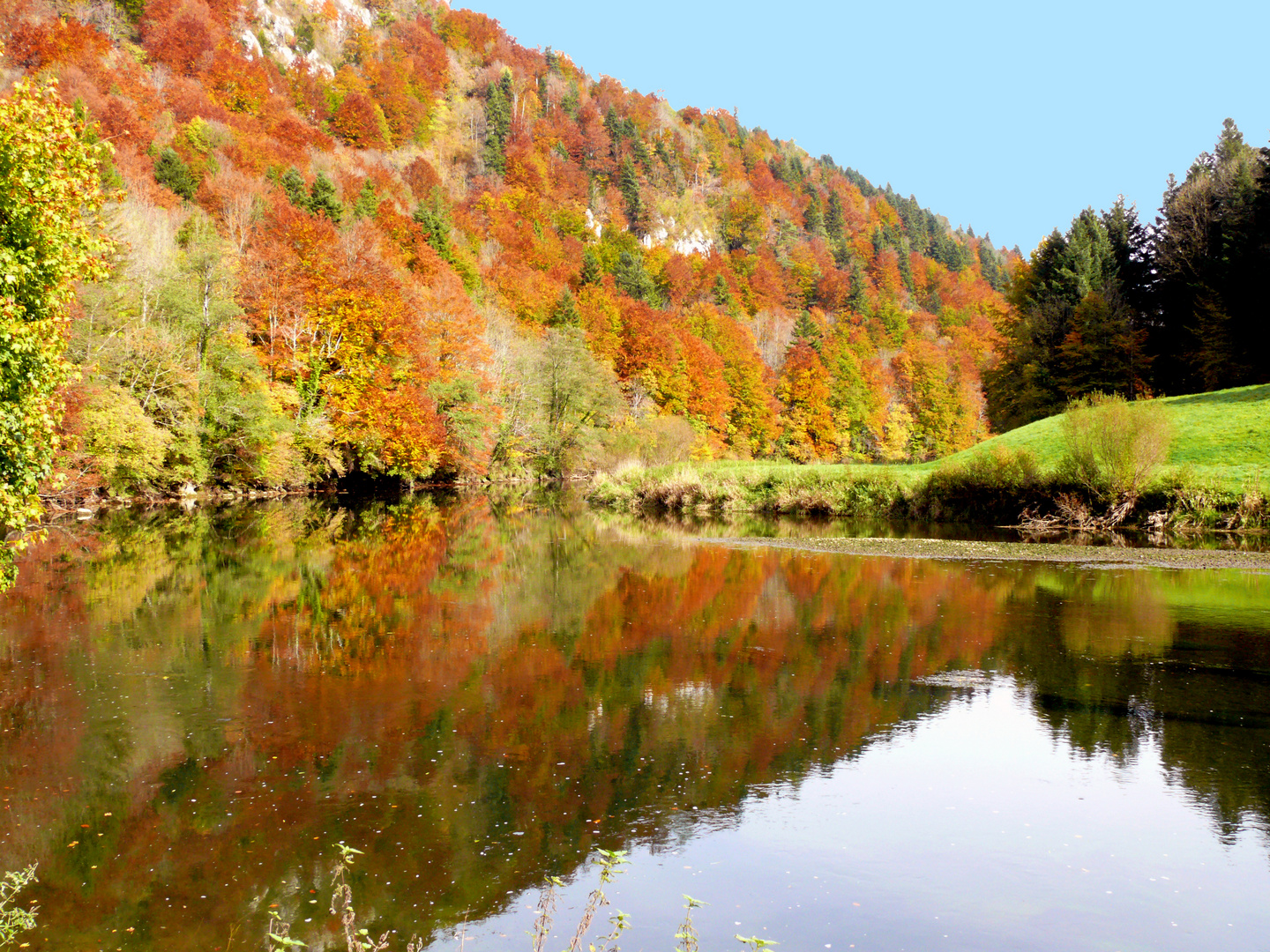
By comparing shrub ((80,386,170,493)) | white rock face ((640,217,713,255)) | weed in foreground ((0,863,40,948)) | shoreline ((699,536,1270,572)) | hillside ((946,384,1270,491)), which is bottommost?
weed in foreground ((0,863,40,948))

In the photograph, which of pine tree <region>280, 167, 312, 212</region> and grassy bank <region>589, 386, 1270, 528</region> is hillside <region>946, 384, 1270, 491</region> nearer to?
grassy bank <region>589, 386, 1270, 528</region>

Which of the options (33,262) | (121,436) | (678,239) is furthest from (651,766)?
(678,239)

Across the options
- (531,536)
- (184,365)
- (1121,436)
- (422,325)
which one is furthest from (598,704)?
(422,325)

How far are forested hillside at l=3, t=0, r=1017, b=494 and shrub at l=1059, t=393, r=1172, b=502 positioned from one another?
84.7ft

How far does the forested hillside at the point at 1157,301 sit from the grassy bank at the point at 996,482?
A: 11.5m

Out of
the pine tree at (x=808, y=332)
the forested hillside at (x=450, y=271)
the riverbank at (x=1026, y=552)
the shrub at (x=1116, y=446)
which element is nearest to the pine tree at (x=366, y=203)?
the forested hillside at (x=450, y=271)

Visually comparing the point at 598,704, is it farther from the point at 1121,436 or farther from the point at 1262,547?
the point at 1121,436

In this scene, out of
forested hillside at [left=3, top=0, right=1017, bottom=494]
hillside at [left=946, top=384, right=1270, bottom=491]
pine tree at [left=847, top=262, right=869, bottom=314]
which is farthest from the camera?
pine tree at [left=847, top=262, right=869, bottom=314]

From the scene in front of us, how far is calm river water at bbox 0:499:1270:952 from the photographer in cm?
533

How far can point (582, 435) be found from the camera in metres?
61.9

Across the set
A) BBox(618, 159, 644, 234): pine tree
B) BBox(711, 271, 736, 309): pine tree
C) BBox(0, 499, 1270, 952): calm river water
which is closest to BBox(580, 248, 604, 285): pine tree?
BBox(711, 271, 736, 309): pine tree

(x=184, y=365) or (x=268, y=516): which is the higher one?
(x=184, y=365)

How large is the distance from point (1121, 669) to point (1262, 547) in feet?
48.6

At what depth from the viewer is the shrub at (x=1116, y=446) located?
2638cm
